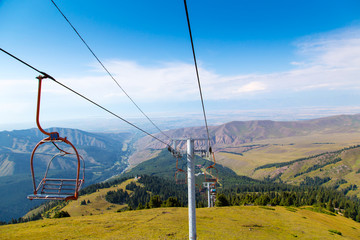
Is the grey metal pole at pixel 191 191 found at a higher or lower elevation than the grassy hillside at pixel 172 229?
higher

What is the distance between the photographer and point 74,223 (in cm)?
5169

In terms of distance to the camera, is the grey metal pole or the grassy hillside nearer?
the grey metal pole

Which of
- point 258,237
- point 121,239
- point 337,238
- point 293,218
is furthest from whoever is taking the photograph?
point 293,218

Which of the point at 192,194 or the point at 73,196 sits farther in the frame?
the point at 192,194

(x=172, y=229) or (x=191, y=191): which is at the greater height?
(x=191, y=191)

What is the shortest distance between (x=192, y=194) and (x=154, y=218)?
134 feet

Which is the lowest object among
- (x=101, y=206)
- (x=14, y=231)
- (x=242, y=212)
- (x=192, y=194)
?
(x=101, y=206)

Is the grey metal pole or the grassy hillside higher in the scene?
the grey metal pole

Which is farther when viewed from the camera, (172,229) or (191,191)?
(172,229)

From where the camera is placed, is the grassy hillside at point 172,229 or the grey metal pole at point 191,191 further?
the grassy hillside at point 172,229

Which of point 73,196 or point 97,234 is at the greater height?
point 73,196

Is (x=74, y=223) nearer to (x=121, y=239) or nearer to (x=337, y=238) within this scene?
(x=121, y=239)

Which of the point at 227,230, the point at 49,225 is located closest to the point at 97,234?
the point at 49,225

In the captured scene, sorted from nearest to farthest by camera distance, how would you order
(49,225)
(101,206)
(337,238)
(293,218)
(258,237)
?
(258,237), (337,238), (49,225), (293,218), (101,206)
